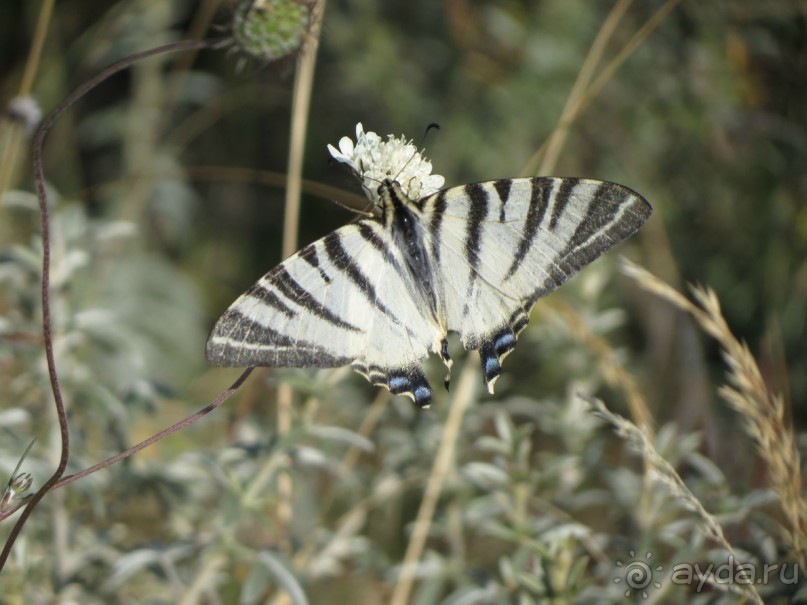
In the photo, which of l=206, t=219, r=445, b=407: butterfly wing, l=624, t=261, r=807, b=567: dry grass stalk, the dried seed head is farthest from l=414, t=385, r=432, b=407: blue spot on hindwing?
the dried seed head

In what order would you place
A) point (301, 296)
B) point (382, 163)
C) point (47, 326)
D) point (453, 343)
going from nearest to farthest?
point (47, 326)
point (301, 296)
point (382, 163)
point (453, 343)

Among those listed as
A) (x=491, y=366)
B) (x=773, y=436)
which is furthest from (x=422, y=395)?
(x=773, y=436)

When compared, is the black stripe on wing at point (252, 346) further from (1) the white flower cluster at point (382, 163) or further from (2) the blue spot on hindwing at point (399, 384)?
(1) the white flower cluster at point (382, 163)

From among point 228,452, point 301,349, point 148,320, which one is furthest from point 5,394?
point 301,349

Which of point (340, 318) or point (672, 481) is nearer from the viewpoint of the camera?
point (672, 481)


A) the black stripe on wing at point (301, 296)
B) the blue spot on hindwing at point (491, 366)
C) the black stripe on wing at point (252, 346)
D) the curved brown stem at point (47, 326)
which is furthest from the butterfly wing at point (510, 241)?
the curved brown stem at point (47, 326)

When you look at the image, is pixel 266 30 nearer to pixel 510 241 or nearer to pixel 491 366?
pixel 510 241

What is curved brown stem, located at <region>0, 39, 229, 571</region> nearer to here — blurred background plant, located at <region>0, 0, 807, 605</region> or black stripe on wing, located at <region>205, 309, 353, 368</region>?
black stripe on wing, located at <region>205, 309, 353, 368</region>
